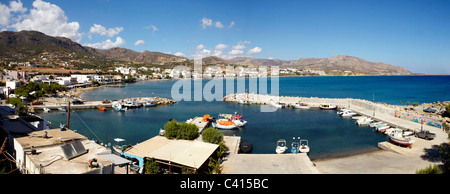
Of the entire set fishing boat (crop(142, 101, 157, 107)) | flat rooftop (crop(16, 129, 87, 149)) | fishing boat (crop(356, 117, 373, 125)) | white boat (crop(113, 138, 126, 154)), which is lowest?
white boat (crop(113, 138, 126, 154))

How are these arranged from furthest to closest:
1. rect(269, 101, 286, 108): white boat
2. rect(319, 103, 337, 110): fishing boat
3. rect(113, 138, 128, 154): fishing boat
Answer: rect(269, 101, 286, 108): white boat → rect(319, 103, 337, 110): fishing boat → rect(113, 138, 128, 154): fishing boat

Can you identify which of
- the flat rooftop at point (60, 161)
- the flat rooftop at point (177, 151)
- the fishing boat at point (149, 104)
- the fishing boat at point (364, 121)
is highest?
the flat rooftop at point (60, 161)

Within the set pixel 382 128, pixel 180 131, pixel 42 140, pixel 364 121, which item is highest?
pixel 42 140

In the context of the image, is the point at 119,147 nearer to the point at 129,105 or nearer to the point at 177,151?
the point at 177,151

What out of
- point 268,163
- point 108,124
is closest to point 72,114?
point 108,124

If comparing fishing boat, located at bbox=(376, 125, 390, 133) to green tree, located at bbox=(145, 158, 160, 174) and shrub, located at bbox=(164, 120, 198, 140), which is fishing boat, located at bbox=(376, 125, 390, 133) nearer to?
Result: shrub, located at bbox=(164, 120, 198, 140)

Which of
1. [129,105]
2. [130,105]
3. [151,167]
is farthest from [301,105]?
[151,167]

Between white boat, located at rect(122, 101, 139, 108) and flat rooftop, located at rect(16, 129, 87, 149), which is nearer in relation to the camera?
flat rooftop, located at rect(16, 129, 87, 149)

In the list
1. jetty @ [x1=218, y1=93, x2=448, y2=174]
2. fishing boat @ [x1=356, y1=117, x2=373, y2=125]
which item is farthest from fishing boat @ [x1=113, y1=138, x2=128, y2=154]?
fishing boat @ [x1=356, y1=117, x2=373, y2=125]

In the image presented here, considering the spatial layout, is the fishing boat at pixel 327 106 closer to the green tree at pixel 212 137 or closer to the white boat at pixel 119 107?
the green tree at pixel 212 137

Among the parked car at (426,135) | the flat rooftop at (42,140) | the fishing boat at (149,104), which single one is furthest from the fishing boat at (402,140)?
the fishing boat at (149,104)
